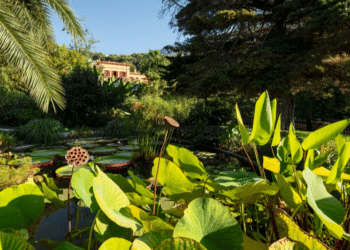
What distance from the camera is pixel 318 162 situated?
2.15ft

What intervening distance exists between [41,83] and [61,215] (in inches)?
128

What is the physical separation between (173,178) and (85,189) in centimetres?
28

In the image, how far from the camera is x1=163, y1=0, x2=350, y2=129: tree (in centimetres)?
495

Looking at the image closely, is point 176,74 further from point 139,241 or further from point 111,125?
point 139,241

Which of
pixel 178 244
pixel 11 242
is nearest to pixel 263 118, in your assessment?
pixel 178 244

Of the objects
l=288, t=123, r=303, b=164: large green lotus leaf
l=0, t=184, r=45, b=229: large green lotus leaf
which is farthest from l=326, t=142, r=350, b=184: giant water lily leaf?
l=0, t=184, r=45, b=229: large green lotus leaf

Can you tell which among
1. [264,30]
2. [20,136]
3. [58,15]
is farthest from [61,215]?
[264,30]

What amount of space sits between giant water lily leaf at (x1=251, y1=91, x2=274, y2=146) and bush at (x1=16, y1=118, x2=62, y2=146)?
719cm

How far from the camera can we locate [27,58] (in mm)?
3914

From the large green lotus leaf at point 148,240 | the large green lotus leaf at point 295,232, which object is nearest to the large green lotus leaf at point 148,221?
the large green lotus leaf at point 148,240

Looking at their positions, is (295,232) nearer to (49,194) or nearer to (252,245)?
(252,245)

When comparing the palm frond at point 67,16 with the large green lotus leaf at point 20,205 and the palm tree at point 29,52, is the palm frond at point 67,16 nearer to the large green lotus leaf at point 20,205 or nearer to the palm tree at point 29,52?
the palm tree at point 29,52

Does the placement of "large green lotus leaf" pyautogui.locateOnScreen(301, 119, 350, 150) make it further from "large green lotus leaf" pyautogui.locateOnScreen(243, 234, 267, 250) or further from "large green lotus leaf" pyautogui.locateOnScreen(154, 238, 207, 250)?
"large green lotus leaf" pyautogui.locateOnScreen(154, 238, 207, 250)

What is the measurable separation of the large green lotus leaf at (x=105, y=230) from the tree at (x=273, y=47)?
18.3ft
